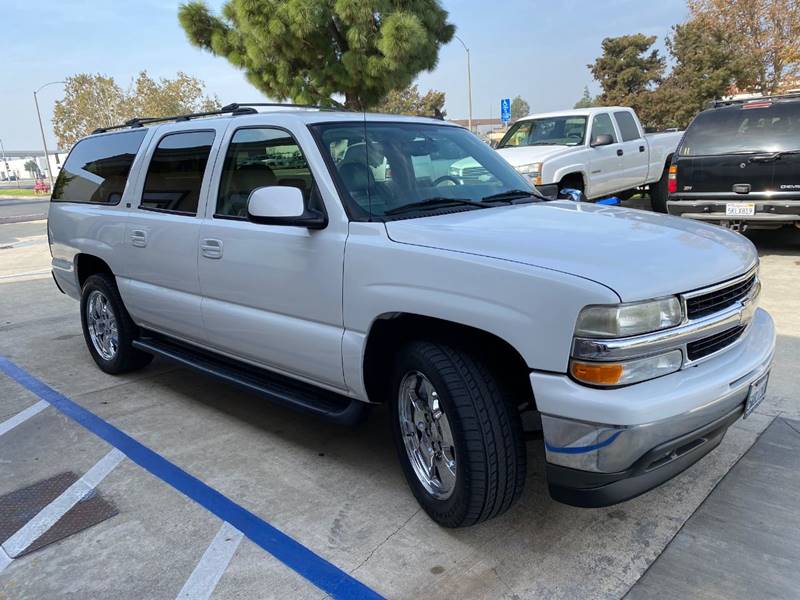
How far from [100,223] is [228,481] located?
2.54 metres

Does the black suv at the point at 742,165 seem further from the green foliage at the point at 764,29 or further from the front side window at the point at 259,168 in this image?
the green foliage at the point at 764,29

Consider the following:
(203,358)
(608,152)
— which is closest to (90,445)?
(203,358)

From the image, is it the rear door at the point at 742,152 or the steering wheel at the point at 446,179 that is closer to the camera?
the steering wheel at the point at 446,179

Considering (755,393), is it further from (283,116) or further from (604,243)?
(283,116)

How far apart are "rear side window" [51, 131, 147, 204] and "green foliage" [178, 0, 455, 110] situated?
1212 centimetres

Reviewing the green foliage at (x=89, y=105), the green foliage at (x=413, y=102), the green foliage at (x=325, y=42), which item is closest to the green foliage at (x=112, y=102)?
the green foliage at (x=89, y=105)

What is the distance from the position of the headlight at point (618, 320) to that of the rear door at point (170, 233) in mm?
2572

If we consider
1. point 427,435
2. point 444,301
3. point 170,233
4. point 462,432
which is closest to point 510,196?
point 444,301

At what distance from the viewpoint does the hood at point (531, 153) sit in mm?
9141

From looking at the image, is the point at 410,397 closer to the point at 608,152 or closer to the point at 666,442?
the point at 666,442

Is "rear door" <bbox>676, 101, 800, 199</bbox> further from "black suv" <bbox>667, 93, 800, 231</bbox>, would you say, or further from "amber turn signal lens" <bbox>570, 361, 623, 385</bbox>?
"amber turn signal lens" <bbox>570, 361, 623, 385</bbox>

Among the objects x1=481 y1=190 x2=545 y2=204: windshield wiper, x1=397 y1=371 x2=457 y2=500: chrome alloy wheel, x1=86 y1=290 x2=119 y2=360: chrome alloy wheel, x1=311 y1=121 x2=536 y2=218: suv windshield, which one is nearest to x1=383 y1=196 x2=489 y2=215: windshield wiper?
x1=311 y1=121 x2=536 y2=218: suv windshield

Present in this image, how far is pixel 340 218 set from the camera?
316 centimetres

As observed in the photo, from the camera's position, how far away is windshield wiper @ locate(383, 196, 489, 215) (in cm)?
322
